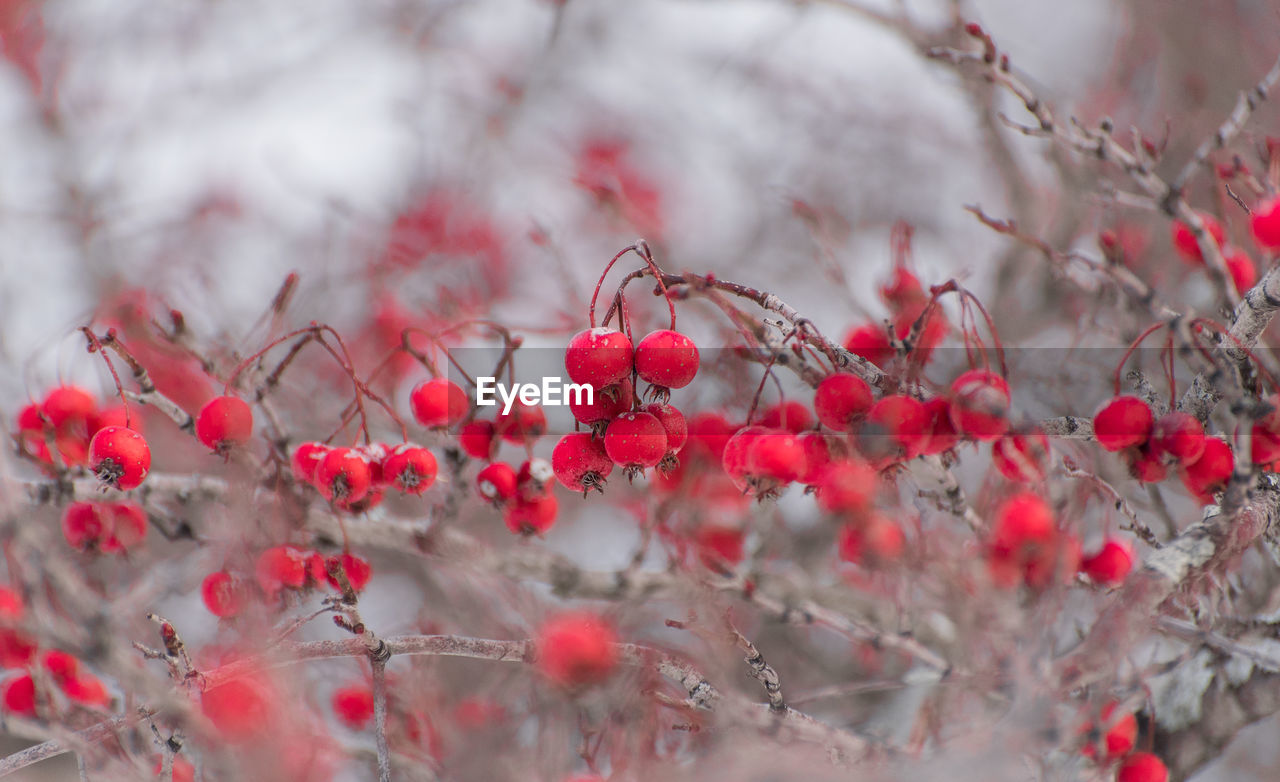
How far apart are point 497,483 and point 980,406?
4.47 ft

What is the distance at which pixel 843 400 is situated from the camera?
1.77 m

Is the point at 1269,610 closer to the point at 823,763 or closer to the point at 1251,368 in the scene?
the point at 1251,368

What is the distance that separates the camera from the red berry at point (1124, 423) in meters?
1.77

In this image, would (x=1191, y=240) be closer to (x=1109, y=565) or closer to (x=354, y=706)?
(x=1109, y=565)

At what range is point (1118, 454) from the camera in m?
1.92

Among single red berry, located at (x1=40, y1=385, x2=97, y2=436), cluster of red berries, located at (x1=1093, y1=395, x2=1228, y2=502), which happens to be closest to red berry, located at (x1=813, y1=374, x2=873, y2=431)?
cluster of red berries, located at (x1=1093, y1=395, x2=1228, y2=502)

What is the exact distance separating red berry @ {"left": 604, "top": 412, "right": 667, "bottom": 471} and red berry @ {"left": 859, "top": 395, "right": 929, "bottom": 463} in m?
0.44

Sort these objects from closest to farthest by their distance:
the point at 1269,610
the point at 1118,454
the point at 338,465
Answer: the point at 1118,454, the point at 338,465, the point at 1269,610

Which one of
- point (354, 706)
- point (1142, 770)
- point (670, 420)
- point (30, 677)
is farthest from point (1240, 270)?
point (30, 677)

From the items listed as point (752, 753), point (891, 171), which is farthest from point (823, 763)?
point (891, 171)

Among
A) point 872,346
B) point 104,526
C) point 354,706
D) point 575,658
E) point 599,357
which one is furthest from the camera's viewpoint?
point 354,706

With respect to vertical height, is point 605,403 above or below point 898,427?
below

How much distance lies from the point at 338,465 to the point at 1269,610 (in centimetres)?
282

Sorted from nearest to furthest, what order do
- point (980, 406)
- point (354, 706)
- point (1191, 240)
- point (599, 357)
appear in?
point (980, 406)
point (599, 357)
point (1191, 240)
point (354, 706)
